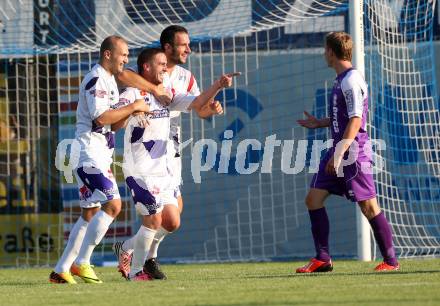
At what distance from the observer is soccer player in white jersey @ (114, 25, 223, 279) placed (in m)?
8.48

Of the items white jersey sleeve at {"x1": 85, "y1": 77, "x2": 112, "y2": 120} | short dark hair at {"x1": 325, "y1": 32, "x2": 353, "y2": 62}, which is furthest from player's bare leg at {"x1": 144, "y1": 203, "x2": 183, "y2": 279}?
short dark hair at {"x1": 325, "y1": 32, "x2": 353, "y2": 62}

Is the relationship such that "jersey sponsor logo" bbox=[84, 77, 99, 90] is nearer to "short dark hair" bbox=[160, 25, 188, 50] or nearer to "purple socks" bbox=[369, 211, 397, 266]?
"short dark hair" bbox=[160, 25, 188, 50]

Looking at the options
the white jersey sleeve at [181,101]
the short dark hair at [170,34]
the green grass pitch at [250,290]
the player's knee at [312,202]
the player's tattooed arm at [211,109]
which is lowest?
the green grass pitch at [250,290]

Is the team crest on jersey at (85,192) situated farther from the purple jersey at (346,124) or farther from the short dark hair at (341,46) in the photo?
the short dark hair at (341,46)

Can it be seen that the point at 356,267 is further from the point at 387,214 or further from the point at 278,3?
the point at 278,3

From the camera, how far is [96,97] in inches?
320

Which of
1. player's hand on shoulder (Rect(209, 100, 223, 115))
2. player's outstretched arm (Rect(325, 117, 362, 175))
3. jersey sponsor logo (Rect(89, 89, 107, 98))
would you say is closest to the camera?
jersey sponsor logo (Rect(89, 89, 107, 98))

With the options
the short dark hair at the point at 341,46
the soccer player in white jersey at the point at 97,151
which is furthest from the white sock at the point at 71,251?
the short dark hair at the point at 341,46

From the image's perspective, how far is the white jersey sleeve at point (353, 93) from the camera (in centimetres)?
835

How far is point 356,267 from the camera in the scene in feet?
31.9

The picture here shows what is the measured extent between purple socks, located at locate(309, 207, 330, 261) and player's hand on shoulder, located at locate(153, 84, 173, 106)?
141 cm

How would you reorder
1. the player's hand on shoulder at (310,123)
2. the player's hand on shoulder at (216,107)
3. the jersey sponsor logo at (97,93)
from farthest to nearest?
the player's hand on shoulder at (310,123)
the player's hand on shoulder at (216,107)
the jersey sponsor logo at (97,93)

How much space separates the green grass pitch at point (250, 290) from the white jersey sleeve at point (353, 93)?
120 centimetres

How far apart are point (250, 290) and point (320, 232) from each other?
75.6 inches
